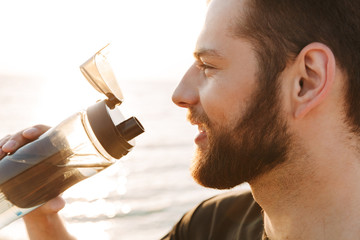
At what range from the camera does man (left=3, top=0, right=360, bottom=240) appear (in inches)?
73.7

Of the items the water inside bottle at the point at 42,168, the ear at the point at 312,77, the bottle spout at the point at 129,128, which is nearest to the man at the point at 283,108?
the ear at the point at 312,77

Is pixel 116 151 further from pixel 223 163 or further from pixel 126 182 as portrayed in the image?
pixel 126 182

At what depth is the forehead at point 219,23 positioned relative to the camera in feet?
6.46

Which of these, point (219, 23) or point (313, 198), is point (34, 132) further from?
point (313, 198)

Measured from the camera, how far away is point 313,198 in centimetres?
192

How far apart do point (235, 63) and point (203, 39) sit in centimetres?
16

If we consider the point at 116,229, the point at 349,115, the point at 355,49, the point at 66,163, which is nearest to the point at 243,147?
the point at 349,115

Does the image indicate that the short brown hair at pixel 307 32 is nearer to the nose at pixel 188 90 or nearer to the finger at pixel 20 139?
the nose at pixel 188 90

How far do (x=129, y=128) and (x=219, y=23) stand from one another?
54 centimetres

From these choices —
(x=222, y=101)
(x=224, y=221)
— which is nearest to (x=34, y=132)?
(x=222, y=101)

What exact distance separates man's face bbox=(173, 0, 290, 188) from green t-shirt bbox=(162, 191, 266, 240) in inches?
11.0

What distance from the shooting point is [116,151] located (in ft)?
6.25

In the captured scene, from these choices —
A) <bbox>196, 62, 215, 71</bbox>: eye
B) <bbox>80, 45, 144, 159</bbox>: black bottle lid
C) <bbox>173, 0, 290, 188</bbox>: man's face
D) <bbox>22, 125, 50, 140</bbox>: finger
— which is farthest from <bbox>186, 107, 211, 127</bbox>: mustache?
<bbox>22, 125, 50, 140</bbox>: finger

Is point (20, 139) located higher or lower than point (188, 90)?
lower
